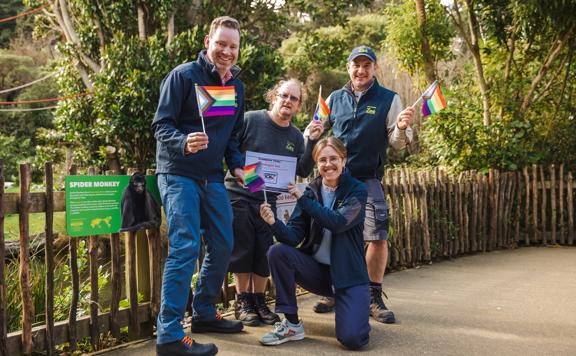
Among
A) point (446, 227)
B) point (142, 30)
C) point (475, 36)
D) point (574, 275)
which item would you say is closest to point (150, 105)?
point (142, 30)

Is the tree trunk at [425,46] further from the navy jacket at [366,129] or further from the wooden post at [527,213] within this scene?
the navy jacket at [366,129]

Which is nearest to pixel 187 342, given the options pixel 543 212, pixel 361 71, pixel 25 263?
pixel 25 263

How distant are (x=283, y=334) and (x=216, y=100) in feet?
5.62

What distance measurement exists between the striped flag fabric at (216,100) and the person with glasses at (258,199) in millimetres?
651

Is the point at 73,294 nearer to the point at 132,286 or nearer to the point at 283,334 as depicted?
the point at 132,286

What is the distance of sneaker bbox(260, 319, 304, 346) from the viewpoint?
159 inches

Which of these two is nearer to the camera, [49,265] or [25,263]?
[25,263]

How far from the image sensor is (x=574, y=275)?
685 cm

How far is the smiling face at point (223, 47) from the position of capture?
3.94m

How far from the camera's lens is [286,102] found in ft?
14.8

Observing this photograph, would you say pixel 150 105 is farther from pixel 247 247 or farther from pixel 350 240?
pixel 350 240

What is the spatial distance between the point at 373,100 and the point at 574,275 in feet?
12.8

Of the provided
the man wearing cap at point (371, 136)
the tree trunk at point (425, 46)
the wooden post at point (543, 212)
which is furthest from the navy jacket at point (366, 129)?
the tree trunk at point (425, 46)

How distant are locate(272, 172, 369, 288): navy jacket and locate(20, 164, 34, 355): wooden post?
1.63m
